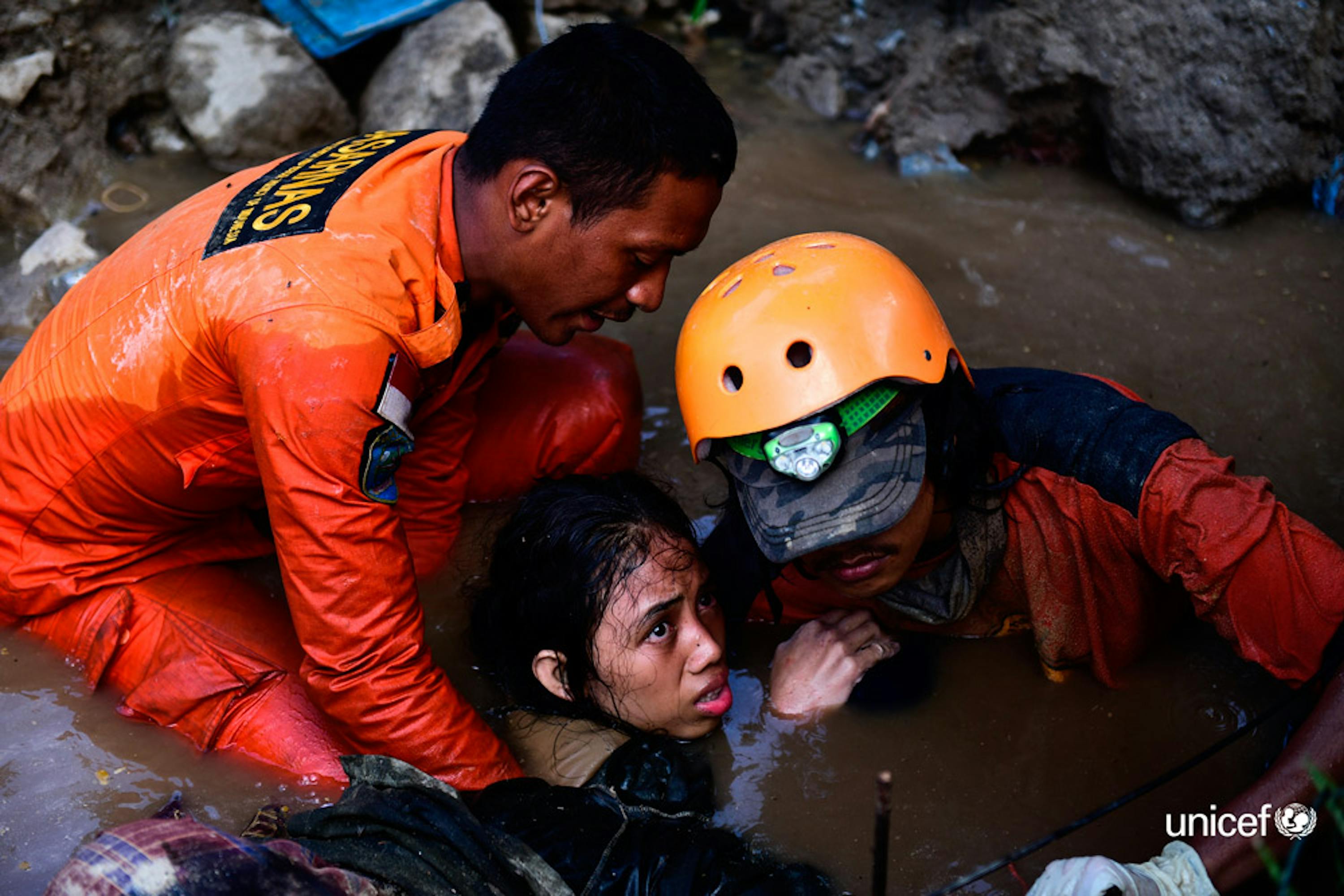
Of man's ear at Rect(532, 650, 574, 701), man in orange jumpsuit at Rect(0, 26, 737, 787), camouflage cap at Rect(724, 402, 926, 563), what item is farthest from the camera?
man's ear at Rect(532, 650, 574, 701)

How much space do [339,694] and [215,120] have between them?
11.1 ft

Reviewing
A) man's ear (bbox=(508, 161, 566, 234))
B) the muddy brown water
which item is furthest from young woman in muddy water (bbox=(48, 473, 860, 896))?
A: man's ear (bbox=(508, 161, 566, 234))

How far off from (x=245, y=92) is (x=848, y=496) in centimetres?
379

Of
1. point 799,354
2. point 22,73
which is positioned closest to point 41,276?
point 22,73

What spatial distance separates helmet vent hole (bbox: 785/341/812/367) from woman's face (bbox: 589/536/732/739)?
1.80 feet

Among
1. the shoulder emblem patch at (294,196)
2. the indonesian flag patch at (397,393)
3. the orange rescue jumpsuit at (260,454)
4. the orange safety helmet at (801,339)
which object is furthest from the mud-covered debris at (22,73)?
the orange safety helmet at (801,339)

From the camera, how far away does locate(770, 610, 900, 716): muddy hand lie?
113 inches

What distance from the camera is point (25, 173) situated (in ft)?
15.0

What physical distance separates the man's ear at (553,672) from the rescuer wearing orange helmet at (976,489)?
56 cm

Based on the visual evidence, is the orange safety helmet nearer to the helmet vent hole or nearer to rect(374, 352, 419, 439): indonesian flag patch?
the helmet vent hole

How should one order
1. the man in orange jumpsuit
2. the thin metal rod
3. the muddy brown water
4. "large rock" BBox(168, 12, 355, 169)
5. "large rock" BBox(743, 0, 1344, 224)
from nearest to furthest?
the thin metal rod, the man in orange jumpsuit, the muddy brown water, "large rock" BBox(743, 0, 1344, 224), "large rock" BBox(168, 12, 355, 169)

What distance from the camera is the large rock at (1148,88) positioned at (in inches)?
165

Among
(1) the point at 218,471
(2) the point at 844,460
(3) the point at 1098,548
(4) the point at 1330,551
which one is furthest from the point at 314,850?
(4) the point at 1330,551

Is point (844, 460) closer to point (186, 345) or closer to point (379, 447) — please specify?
point (379, 447)
